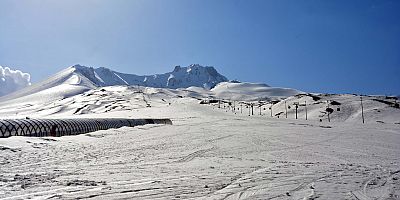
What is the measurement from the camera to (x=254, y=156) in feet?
53.3

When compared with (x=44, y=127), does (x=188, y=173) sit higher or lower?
lower

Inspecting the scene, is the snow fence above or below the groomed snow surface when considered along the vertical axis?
above

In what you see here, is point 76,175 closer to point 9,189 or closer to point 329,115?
point 9,189

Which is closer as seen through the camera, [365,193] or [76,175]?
[365,193]

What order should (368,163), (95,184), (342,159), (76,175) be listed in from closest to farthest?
(95,184) → (76,175) → (368,163) → (342,159)


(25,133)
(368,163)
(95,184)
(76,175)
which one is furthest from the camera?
(25,133)

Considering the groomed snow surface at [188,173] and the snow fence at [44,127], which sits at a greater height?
the snow fence at [44,127]

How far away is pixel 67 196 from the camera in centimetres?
815

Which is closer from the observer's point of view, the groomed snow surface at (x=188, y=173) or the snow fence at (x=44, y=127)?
the groomed snow surface at (x=188, y=173)

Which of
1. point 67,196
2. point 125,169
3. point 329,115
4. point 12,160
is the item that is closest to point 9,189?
point 67,196

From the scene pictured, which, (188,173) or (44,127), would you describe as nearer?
(188,173)

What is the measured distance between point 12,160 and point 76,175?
4.12 metres

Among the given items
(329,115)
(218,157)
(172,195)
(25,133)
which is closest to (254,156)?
(218,157)

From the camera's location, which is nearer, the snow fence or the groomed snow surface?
the groomed snow surface
